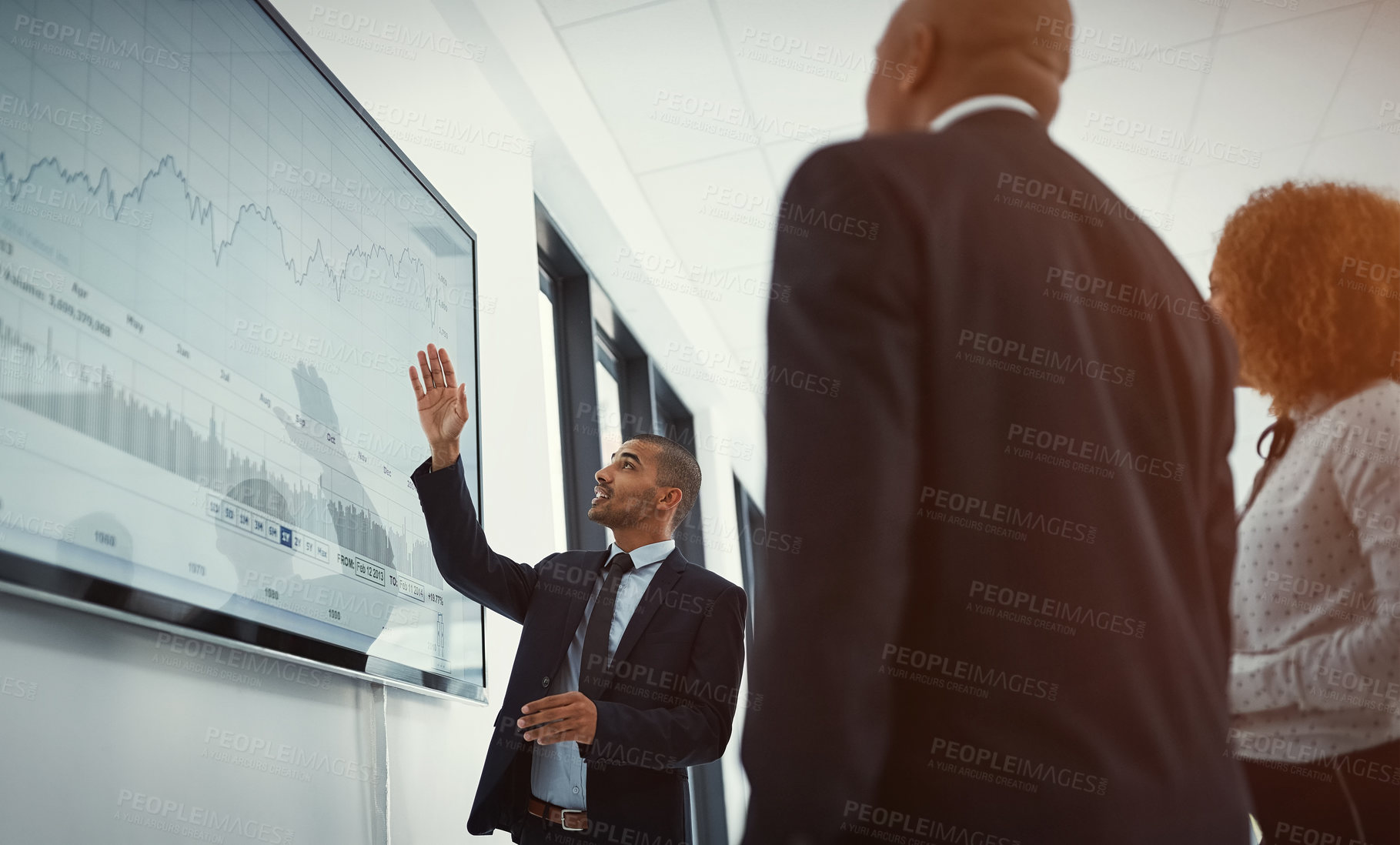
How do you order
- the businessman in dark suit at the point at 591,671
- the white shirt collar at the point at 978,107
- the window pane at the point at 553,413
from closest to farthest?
1. the white shirt collar at the point at 978,107
2. the businessman in dark suit at the point at 591,671
3. the window pane at the point at 553,413

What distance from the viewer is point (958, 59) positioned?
0.86 m

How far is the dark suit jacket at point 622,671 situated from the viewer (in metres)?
1.78

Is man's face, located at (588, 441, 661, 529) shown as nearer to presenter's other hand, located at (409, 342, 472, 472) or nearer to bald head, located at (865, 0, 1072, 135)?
presenter's other hand, located at (409, 342, 472, 472)

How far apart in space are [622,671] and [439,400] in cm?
70

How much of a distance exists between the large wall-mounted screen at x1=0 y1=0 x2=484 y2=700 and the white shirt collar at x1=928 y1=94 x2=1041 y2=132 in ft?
3.82

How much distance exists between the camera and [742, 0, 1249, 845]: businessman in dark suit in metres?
0.62

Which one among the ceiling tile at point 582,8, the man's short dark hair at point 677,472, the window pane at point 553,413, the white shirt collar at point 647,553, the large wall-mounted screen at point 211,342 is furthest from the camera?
the window pane at point 553,413

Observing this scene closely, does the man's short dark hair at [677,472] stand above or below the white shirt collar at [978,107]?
below

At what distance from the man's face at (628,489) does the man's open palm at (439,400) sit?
500 millimetres

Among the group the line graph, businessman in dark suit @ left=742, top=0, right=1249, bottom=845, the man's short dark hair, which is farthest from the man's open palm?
businessman in dark suit @ left=742, top=0, right=1249, bottom=845

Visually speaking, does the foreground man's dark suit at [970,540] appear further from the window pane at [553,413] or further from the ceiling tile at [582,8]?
the window pane at [553,413]

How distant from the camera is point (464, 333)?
2.62 meters

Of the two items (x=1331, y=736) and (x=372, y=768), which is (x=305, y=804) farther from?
(x=1331, y=736)

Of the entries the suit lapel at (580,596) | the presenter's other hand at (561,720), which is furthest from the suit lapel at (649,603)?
the presenter's other hand at (561,720)
